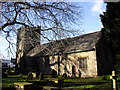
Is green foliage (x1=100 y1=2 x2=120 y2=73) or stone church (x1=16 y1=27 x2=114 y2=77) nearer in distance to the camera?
green foliage (x1=100 y1=2 x2=120 y2=73)

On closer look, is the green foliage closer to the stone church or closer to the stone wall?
the stone church

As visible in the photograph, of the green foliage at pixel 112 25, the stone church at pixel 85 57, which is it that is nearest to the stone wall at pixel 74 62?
the stone church at pixel 85 57

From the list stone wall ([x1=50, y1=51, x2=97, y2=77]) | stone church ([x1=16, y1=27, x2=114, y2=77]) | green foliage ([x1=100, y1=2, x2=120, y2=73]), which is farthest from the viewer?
stone wall ([x1=50, y1=51, x2=97, y2=77])

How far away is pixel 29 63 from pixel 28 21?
19.1 metres

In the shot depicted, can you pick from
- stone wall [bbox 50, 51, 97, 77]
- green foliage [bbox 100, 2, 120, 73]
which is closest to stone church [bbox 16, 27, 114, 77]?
stone wall [bbox 50, 51, 97, 77]

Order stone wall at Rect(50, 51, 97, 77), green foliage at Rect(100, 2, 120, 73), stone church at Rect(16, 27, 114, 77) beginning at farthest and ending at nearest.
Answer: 1. stone wall at Rect(50, 51, 97, 77)
2. stone church at Rect(16, 27, 114, 77)
3. green foliage at Rect(100, 2, 120, 73)

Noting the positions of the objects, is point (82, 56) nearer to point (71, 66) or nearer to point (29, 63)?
point (71, 66)

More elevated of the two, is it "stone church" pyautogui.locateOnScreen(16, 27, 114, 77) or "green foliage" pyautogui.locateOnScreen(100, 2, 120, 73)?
"green foliage" pyautogui.locateOnScreen(100, 2, 120, 73)

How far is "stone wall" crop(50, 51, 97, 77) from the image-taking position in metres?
20.8

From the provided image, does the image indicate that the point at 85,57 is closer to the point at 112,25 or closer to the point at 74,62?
the point at 74,62

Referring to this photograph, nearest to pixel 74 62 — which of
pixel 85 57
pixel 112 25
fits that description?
pixel 85 57

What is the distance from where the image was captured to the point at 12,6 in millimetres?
13484

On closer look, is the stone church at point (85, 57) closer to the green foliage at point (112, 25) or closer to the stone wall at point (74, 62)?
the stone wall at point (74, 62)

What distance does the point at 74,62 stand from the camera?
23.5 metres
